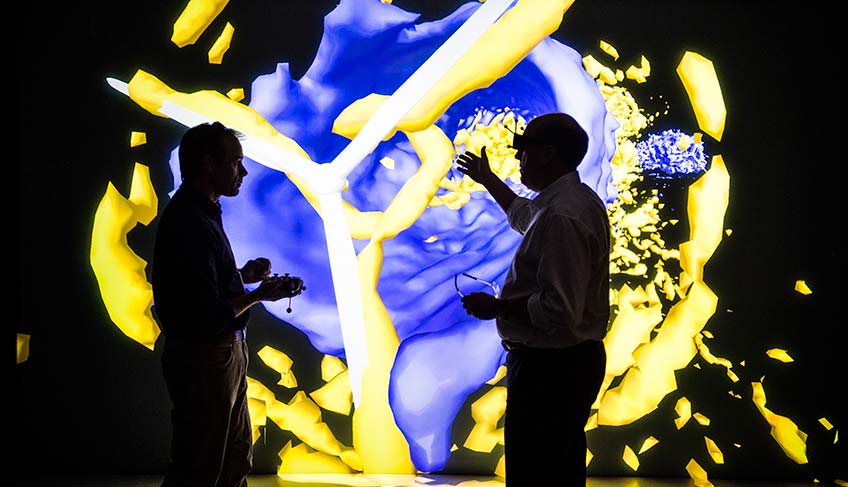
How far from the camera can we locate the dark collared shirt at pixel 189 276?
5.88 ft

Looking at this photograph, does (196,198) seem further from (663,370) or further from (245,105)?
(663,370)

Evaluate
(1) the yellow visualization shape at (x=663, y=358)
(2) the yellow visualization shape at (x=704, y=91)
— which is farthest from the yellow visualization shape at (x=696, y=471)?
(2) the yellow visualization shape at (x=704, y=91)

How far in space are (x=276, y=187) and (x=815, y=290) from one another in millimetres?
2334

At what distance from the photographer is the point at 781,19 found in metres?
3.03

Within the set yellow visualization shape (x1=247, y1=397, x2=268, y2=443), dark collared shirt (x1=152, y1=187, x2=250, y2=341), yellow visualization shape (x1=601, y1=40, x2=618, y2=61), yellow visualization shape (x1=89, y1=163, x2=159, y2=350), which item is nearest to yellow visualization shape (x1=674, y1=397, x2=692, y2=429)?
yellow visualization shape (x1=601, y1=40, x2=618, y2=61)

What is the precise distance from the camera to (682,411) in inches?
118

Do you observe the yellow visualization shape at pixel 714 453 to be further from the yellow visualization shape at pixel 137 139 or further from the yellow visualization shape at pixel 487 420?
the yellow visualization shape at pixel 137 139

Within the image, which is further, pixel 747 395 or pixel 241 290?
pixel 747 395

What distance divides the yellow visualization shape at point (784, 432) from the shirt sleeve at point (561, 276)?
1696 mm

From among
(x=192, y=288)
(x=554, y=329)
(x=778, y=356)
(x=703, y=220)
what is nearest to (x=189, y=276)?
(x=192, y=288)

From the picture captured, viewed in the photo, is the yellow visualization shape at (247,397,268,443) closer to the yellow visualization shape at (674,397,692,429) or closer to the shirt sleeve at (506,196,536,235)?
the shirt sleeve at (506,196,536,235)

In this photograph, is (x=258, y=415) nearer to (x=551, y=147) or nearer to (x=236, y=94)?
(x=236, y=94)

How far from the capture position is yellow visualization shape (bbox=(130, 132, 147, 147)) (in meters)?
3.06

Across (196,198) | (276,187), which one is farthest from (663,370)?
(196,198)
